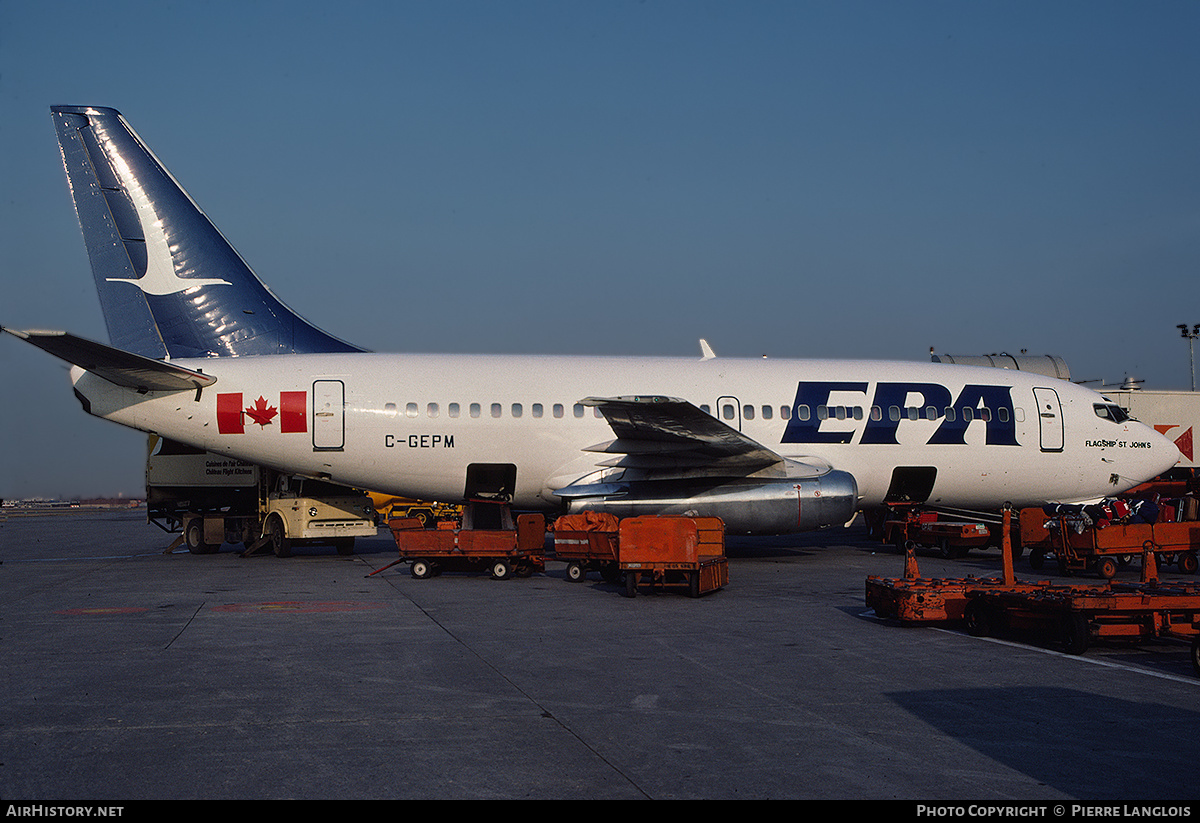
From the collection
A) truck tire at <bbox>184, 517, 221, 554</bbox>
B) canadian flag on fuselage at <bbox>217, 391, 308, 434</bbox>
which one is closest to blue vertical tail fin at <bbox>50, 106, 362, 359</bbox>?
canadian flag on fuselage at <bbox>217, 391, 308, 434</bbox>

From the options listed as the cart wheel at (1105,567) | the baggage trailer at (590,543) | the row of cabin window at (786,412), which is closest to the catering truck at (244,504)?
the row of cabin window at (786,412)

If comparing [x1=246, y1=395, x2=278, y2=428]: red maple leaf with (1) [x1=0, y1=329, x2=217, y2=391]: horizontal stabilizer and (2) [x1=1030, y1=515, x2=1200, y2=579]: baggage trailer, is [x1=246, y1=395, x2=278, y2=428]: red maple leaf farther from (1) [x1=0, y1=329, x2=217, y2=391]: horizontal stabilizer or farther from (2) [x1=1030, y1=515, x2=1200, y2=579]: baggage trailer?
(2) [x1=1030, y1=515, x2=1200, y2=579]: baggage trailer

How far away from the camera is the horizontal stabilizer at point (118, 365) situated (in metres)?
15.8

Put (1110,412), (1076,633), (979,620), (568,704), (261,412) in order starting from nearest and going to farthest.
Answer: (568,704) → (1076,633) → (979,620) → (261,412) → (1110,412)

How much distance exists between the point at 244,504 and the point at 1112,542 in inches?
759

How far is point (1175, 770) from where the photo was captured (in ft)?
17.8

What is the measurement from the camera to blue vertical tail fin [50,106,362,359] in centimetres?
1911

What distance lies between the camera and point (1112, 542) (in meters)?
15.0

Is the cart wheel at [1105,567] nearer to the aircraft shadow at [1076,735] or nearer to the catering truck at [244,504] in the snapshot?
the aircraft shadow at [1076,735]

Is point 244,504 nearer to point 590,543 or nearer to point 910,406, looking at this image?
point 590,543

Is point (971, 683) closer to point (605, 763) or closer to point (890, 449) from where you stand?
point (605, 763)

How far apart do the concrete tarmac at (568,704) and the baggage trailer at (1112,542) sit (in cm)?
497

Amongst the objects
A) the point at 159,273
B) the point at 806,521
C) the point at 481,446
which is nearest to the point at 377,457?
the point at 481,446

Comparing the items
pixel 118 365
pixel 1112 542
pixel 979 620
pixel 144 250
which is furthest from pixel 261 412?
pixel 1112 542
